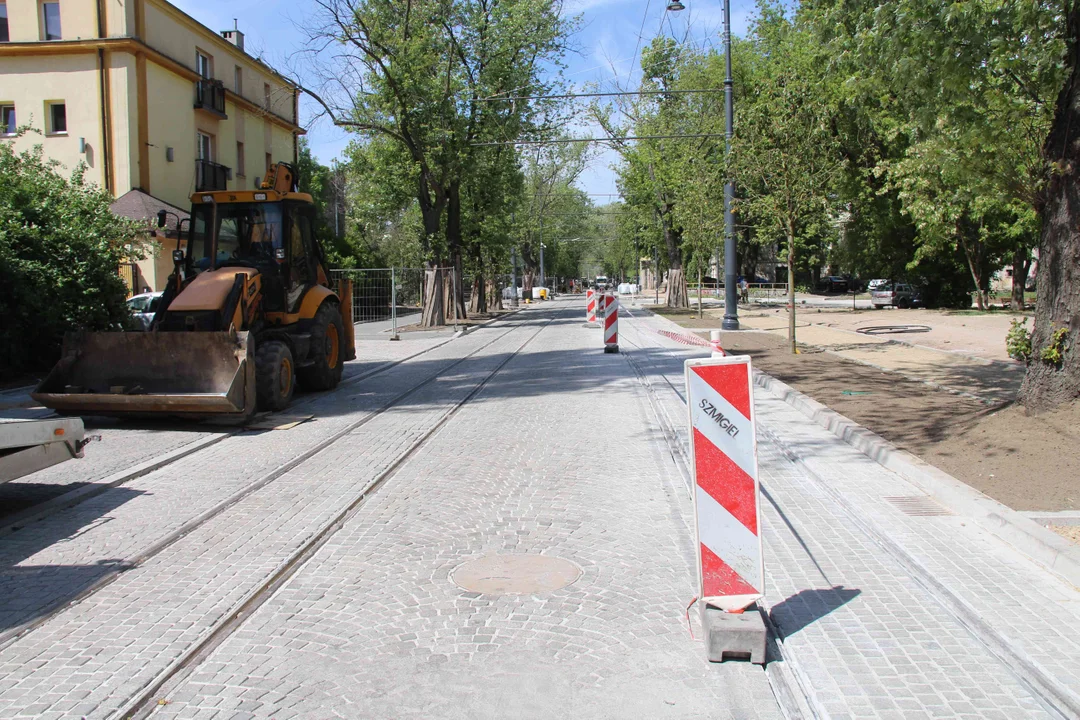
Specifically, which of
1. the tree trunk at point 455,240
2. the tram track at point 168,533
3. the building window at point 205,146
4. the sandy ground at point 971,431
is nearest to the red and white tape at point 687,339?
the sandy ground at point 971,431

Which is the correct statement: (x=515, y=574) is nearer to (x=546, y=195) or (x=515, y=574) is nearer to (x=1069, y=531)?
(x=1069, y=531)

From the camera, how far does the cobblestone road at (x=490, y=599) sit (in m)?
3.90

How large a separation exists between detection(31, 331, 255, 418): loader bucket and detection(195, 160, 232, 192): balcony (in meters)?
19.8

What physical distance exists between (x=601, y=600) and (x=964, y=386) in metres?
9.48

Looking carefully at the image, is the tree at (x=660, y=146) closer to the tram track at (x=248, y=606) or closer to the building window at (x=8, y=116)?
the building window at (x=8, y=116)

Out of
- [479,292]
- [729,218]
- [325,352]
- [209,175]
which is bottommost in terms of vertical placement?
[325,352]

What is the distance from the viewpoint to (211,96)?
30672mm

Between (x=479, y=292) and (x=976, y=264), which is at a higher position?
(x=976, y=264)

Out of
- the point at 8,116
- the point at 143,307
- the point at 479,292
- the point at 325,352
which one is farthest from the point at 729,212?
the point at 479,292

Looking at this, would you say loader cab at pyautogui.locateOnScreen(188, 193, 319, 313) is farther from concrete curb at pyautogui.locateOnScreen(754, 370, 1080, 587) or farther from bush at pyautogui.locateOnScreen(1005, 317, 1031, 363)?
bush at pyautogui.locateOnScreen(1005, 317, 1031, 363)

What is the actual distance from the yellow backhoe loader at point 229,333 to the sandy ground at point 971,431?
24.4 ft

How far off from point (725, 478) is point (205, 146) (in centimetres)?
3101

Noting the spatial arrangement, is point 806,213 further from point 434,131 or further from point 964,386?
point 434,131

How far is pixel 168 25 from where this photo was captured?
2855cm
